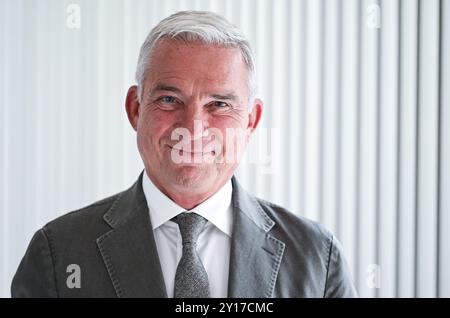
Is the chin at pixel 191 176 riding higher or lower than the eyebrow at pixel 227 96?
lower

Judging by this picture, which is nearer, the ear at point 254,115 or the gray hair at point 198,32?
the gray hair at point 198,32

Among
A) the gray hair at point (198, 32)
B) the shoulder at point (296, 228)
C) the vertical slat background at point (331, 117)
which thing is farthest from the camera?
the vertical slat background at point (331, 117)

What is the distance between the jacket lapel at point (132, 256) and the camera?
0.98 metres

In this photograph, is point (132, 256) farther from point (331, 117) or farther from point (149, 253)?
point (331, 117)

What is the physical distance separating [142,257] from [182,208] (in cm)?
12

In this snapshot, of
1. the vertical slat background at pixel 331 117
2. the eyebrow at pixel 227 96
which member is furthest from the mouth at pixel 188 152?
the vertical slat background at pixel 331 117

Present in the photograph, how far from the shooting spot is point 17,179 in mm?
1219

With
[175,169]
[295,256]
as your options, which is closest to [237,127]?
[175,169]

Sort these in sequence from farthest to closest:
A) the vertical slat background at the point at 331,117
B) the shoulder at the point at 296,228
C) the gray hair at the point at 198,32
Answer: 1. the vertical slat background at the point at 331,117
2. the shoulder at the point at 296,228
3. the gray hair at the point at 198,32

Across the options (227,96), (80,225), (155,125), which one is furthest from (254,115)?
(80,225)

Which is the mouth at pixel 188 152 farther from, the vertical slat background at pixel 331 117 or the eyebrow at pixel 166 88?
the vertical slat background at pixel 331 117

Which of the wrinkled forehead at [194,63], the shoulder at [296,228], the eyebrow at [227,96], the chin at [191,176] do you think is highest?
the wrinkled forehead at [194,63]

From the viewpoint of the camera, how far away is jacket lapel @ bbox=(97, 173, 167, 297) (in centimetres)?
98
